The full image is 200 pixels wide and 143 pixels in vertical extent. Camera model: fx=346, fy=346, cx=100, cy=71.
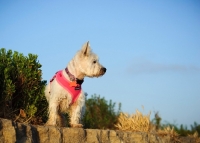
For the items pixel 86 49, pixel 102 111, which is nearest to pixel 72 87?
pixel 86 49

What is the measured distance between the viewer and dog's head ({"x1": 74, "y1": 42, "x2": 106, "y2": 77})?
830cm

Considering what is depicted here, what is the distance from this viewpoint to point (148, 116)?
33.9 feet

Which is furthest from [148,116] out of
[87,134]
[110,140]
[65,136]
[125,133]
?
[65,136]

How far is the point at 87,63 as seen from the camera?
27.4 ft

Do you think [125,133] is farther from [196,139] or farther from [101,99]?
[101,99]

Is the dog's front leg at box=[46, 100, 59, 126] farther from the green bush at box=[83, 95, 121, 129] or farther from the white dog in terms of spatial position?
the green bush at box=[83, 95, 121, 129]

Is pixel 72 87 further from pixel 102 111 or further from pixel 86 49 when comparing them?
pixel 102 111

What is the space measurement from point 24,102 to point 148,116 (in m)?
3.90

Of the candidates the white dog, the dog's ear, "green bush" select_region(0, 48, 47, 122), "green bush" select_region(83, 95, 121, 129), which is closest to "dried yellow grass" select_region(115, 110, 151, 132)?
the white dog

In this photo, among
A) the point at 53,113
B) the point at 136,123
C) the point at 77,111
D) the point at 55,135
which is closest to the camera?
the point at 55,135

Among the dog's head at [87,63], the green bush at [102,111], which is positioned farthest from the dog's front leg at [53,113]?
the green bush at [102,111]

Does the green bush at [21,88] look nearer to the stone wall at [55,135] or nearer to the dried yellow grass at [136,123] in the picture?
the stone wall at [55,135]

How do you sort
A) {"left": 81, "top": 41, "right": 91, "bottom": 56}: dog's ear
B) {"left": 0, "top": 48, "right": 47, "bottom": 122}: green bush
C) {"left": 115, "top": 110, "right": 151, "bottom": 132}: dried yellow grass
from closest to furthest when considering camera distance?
{"left": 0, "top": 48, "right": 47, "bottom": 122}: green bush < {"left": 81, "top": 41, "right": 91, "bottom": 56}: dog's ear < {"left": 115, "top": 110, "right": 151, "bottom": 132}: dried yellow grass

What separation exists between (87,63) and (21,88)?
1692mm
